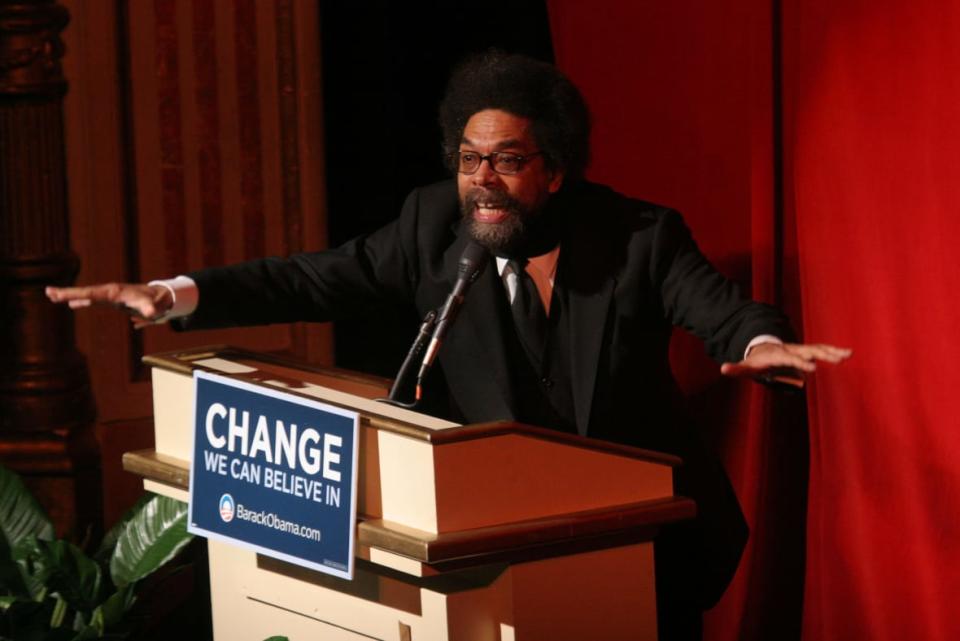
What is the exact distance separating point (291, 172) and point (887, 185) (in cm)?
225

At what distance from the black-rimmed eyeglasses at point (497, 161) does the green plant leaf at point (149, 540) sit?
111 cm

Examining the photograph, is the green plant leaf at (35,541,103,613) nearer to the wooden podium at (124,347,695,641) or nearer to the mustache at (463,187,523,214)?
the wooden podium at (124,347,695,641)

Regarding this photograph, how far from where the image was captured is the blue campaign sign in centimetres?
200

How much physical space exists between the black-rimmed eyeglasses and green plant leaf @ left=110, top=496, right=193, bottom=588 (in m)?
1.11

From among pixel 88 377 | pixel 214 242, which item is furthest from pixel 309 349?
pixel 88 377

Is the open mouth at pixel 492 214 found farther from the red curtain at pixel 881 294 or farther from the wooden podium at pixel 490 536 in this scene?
the red curtain at pixel 881 294

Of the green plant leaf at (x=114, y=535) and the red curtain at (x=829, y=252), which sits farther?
the green plant leaf at (x=114, y=535)

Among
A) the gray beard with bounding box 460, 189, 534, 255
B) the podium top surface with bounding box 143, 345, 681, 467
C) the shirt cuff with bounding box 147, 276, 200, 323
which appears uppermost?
the gray beard with bounding box 460, 189, 534, 255

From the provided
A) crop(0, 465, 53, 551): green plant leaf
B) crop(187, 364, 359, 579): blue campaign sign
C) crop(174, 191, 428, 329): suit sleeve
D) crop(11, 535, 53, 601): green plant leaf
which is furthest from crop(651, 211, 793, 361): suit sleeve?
crop(0, 465, 53, 551): green plant leaf

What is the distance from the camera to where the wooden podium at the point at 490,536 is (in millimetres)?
1932

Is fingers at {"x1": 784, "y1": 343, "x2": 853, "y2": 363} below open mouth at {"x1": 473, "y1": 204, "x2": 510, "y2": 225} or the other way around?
below

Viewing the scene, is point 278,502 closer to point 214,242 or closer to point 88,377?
point 88,377

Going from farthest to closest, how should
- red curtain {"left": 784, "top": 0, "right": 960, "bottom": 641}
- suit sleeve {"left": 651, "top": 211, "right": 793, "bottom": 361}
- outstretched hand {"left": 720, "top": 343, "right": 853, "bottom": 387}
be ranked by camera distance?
red curtain {"left": 784, "top": 0, "right": 960, "bottom": 641} < suit sleeve {"left": 651, "top": 211, "right": 793, "bottom": 361} < outstretched hand {"left": 720, "top": 343, "right": 853, "bottom": 387}

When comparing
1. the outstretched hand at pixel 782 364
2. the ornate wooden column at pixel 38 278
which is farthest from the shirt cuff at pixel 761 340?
the ornate wooden column at pixel 38 278
